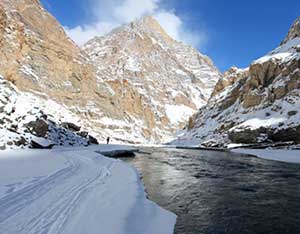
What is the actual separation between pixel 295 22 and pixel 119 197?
112186 millimetres

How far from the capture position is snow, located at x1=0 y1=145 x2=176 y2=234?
6926 mm

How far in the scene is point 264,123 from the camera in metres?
61.5

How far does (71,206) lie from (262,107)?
235ft

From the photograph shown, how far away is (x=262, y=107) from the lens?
7362 cm

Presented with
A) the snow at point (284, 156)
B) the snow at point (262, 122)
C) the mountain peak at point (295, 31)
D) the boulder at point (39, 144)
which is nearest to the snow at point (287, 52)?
the mountain peak at point (295, 31)

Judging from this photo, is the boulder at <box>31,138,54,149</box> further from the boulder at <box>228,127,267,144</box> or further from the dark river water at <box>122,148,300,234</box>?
the boulder at <box>228,127,267,144</box>

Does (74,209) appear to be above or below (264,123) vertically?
below

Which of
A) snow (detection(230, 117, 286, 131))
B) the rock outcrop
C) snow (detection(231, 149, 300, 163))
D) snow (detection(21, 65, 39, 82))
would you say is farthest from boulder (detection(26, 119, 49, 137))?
snow (detection(21, 65, 39, 82))

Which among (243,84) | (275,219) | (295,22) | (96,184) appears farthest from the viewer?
(295,22)

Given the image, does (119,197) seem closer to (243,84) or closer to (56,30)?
(243,84)

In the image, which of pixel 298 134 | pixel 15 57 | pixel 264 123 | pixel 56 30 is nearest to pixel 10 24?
pixel 15 57

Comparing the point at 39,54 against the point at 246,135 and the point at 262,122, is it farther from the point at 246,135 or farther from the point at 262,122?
the point at 262,122

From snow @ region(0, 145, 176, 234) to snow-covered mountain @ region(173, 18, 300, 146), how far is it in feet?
152

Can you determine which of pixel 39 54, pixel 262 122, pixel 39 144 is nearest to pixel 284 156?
pixel 262 122
